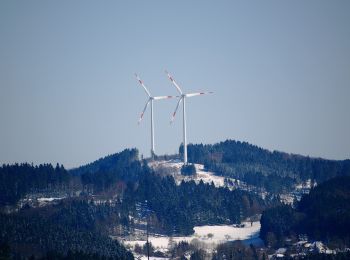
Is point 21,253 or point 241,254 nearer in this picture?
point 21,253

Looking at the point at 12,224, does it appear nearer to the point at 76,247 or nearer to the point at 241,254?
the point at 76,247

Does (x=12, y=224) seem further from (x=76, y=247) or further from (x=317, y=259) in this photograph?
(x=317, y=259)

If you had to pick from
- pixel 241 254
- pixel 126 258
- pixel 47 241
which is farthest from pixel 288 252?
pixel 47 241

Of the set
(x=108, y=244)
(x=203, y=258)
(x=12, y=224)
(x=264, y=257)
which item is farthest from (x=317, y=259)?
(x=12, y=224)

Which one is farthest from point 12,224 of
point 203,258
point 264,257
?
point 264,257

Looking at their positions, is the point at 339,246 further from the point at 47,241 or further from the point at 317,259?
the point at 47,241

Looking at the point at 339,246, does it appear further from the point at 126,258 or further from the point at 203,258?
the point at 126,258
